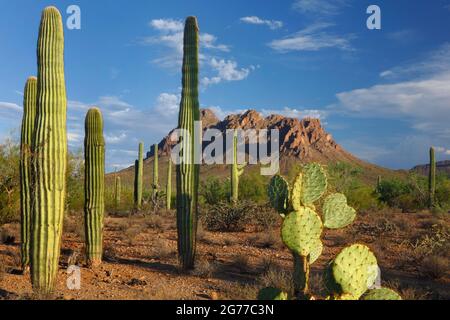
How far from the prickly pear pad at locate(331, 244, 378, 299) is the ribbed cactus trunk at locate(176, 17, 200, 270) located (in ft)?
15.3

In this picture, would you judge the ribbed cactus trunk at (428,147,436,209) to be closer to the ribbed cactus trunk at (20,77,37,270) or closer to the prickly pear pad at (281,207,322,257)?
the prickly pear pad at (281,207,322,257)

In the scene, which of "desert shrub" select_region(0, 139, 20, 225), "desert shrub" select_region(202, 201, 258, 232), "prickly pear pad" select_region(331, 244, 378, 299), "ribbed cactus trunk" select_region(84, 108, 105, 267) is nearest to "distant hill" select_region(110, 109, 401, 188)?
"desert shrub" select_region(202, 201, 258, 232)

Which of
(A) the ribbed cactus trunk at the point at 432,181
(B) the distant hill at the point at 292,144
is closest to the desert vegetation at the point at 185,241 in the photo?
(A) the ribbed cactus trunk at the point at 432,181

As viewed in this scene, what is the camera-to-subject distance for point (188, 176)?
1049 centimetres

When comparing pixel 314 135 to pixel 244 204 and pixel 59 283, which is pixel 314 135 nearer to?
pixel 244 204

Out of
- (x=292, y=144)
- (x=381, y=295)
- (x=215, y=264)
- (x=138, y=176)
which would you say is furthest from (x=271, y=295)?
(x=292, y=144)

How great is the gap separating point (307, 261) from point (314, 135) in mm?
84883

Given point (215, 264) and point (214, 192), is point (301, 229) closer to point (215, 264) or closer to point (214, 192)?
point (215, 264)

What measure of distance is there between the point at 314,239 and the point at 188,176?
3.94m

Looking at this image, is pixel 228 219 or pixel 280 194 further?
pixel 228 219

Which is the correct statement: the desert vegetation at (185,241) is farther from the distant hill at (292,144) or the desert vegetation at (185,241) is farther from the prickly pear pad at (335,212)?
the distant hill at (292,144)

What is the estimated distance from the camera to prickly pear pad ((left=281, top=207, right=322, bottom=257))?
7.12 m

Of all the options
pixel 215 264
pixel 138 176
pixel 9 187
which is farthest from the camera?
pixel 138 176

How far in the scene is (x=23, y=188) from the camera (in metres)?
10.4
